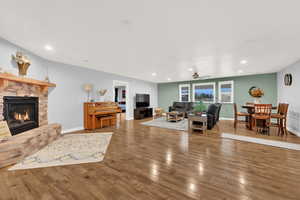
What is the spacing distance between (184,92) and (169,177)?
6938 millimetres

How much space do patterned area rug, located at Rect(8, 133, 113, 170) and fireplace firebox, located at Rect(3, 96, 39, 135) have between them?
0.78 metres

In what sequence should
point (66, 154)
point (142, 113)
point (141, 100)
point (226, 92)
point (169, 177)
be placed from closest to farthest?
point (169, 177) → point (66, 154) → point (226, 92) → point (142, 113) → point (141, 100)

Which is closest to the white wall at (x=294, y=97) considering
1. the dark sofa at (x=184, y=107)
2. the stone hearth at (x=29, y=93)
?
the dark sofa at (x=184, y=107)

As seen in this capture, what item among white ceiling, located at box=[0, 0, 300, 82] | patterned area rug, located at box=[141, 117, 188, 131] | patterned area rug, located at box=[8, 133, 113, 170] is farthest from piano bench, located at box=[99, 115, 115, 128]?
white ceiling, located at box=[0, 0, 300, 82]

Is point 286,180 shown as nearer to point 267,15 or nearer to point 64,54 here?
point 267,15

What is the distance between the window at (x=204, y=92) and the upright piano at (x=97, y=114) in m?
5.42

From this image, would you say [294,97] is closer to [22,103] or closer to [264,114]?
[264,114]

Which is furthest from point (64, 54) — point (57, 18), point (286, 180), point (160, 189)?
point (286, 180)

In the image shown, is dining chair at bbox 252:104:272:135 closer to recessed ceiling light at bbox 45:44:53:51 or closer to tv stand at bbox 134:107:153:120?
tv stand at bbox 134:107:153:120

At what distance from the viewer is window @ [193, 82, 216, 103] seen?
698cm

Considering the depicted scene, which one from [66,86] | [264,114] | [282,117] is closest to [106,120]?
[66,86]

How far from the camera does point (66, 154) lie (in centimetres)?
239

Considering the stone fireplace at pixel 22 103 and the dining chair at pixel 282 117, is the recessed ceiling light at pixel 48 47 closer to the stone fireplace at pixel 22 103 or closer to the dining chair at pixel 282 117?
the stone fireplace at pixel 22 103

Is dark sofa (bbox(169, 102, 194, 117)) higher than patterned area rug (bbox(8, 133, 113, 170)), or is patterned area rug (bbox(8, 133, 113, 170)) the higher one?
dark sofa (bbox(169, 102, 194, 117))
